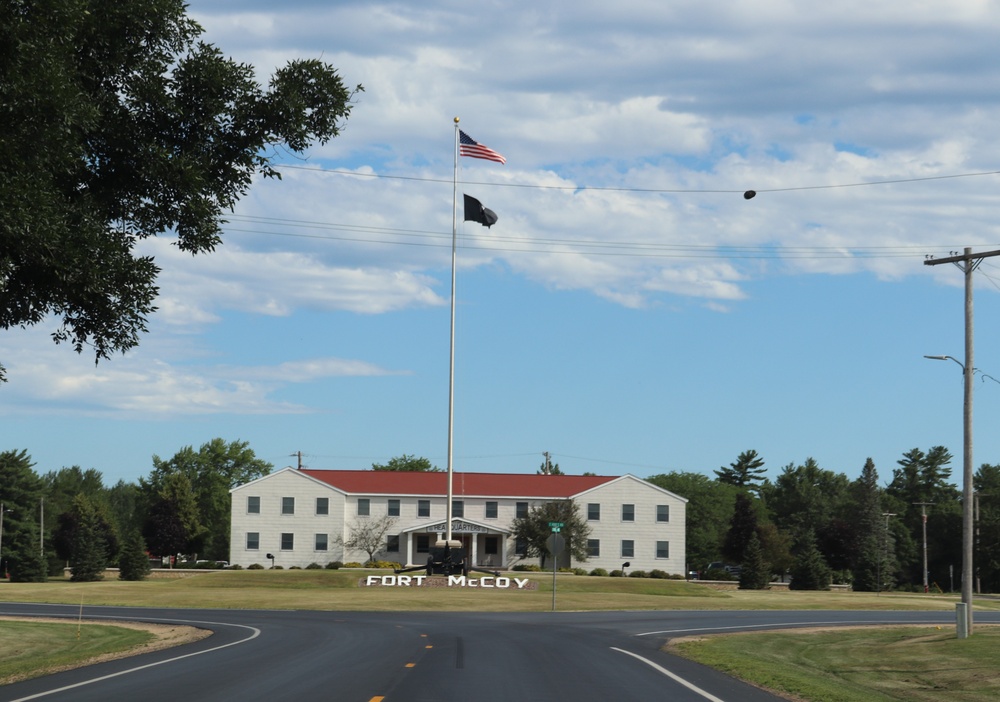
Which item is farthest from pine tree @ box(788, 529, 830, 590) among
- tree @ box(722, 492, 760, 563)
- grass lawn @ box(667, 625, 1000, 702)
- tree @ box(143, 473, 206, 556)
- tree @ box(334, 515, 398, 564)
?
tree @ box(143, 473, 206, 556)

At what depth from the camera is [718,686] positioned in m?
18.8

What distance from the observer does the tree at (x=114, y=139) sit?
608 inches

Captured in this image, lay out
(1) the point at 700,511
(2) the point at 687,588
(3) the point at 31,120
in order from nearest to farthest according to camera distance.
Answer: (3) the point at 31,120, (2) the point at 687,588, (1) the point at 700,511

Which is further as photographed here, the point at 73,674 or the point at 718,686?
the point at 73,674

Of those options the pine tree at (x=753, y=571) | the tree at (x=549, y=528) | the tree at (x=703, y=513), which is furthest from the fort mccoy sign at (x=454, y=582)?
the tree at (x=703, y=513)

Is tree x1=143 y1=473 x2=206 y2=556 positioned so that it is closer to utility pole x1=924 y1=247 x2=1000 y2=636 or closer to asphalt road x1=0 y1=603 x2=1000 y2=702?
asphalt road x1=0 y1=603 x2=1000 y2=702

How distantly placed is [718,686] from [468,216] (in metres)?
38.6

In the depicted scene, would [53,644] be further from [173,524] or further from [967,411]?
[173,524]

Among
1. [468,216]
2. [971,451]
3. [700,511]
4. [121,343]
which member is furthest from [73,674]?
[700,511]

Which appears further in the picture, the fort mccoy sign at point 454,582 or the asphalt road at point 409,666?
the fort mccoy sign at point 454,582

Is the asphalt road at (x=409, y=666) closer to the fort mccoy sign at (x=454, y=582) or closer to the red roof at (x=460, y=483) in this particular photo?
the fort mccoy sign at (x=454, y=582)

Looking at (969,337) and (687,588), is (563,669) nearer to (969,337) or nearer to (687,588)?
(969,337)

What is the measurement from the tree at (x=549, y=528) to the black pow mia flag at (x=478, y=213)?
34253mm

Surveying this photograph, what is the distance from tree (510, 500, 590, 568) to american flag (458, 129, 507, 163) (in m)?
38.5
